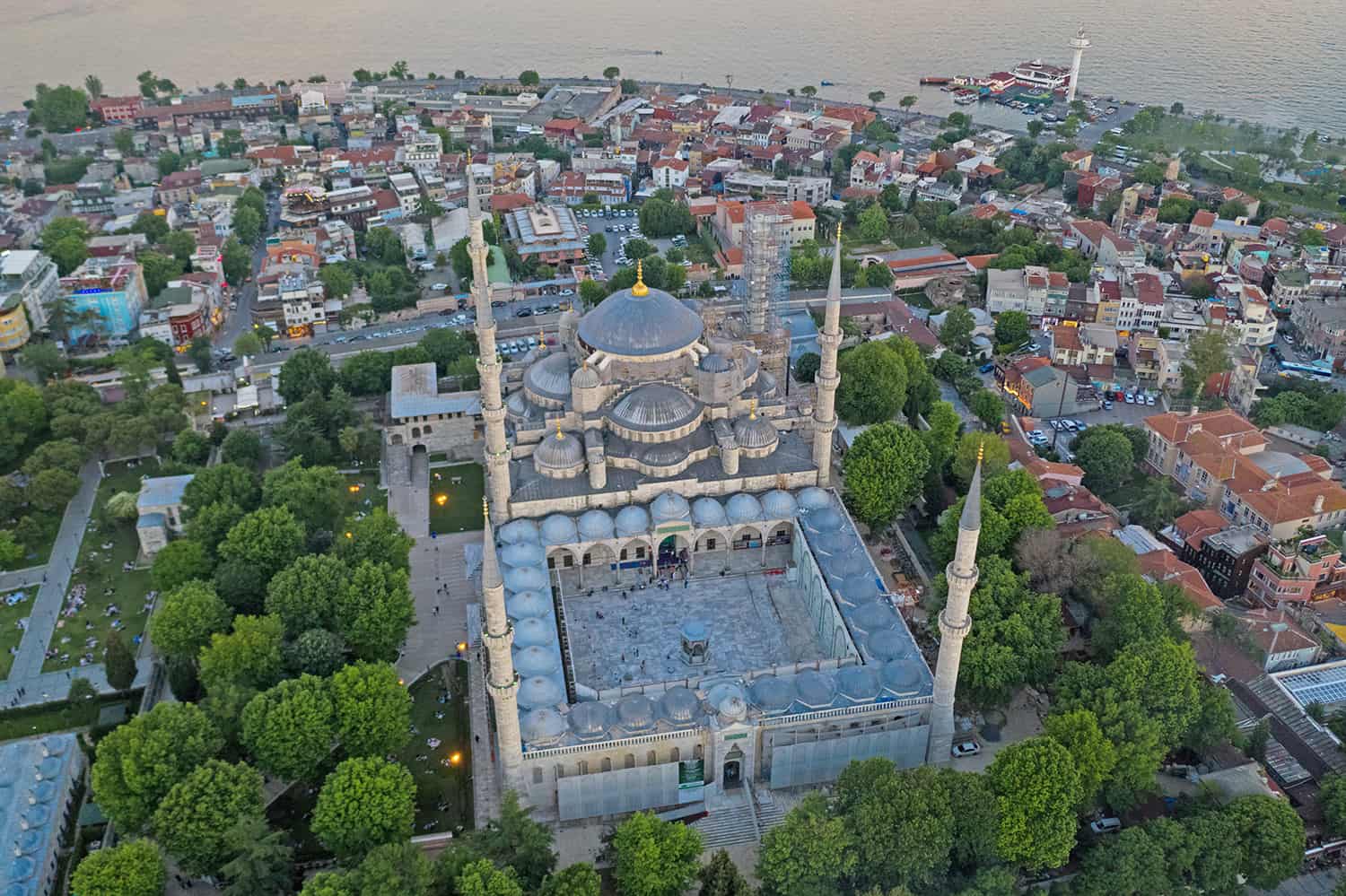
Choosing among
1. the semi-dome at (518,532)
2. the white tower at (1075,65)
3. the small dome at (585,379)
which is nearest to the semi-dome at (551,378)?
the small dome at (585,379)

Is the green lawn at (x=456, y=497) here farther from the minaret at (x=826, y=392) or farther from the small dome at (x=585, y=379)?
the minaret at (x=826, y=392)

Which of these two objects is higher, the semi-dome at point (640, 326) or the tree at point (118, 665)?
the semi-dome at point (640, 326)

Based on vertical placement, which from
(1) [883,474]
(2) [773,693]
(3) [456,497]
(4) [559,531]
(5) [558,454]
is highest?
(5) [558,454]

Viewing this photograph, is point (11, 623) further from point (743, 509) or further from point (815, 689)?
point (815, 689)

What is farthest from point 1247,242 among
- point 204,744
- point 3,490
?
point 3,490

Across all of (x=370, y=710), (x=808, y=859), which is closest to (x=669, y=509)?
(x=370, y=710)

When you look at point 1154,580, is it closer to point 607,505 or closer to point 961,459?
point 961,459

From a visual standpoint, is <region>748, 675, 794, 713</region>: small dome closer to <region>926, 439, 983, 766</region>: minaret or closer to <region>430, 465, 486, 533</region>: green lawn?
<region>926, 439, 983, 766</region>: minaret
